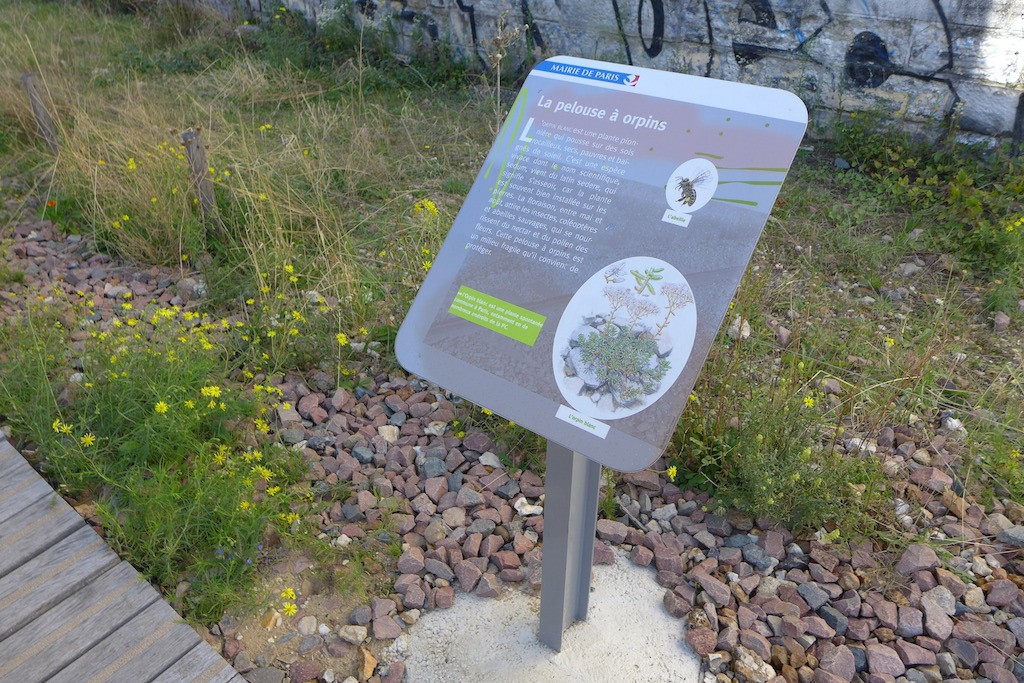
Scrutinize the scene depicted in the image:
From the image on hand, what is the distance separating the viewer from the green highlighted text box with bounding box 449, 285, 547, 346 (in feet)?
5.51

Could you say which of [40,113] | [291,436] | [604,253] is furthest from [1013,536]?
[40,113]

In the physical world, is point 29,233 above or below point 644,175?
below

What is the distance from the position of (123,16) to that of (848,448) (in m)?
9.26

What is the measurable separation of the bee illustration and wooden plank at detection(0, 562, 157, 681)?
1.80 m

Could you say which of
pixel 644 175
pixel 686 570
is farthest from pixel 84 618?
pixel 644 175

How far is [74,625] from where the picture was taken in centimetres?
212

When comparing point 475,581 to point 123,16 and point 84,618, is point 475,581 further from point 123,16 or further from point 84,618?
point 123,16

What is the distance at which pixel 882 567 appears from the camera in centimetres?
239

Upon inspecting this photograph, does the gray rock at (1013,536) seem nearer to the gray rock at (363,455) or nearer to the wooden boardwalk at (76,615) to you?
the gray rock at (363,455)

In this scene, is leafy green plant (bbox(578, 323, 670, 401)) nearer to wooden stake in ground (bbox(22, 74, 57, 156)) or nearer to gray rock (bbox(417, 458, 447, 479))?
gray rock (bbox(417, 458, 447, 479))

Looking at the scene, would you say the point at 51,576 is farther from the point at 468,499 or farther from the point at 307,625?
the point at 468,499

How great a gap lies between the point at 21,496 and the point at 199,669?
946mm

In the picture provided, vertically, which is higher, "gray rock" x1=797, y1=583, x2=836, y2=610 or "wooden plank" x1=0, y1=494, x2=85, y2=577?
"wooden plank" x1=0, y1=494, x2=85, y2=577
